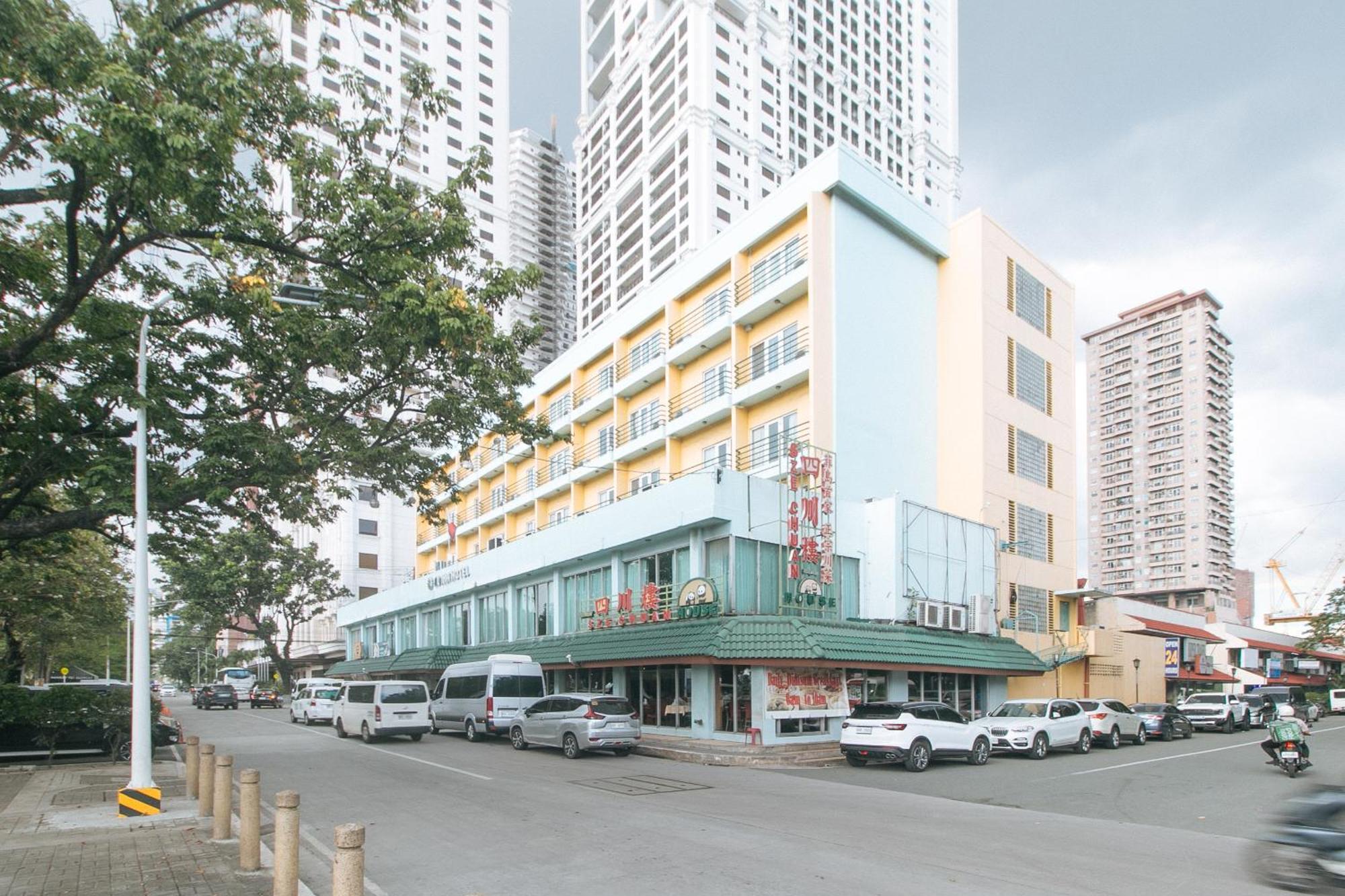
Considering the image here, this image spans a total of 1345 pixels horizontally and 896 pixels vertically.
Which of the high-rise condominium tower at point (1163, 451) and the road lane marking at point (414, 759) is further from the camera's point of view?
the high-rise condominium tower at point (1163, 451)

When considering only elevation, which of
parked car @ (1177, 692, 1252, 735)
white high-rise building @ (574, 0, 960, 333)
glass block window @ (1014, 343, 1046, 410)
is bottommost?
parked car @ (1177, 692, 1252, 735)

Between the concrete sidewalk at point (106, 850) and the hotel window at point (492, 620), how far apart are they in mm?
24371

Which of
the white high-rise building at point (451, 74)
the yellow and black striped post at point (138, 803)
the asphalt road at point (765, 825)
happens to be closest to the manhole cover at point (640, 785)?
the asphalt road at point (765, 825)

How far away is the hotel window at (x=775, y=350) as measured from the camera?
2917 centimetres

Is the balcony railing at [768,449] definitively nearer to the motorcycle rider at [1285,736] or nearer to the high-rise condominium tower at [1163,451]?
the motorcycle rider at [1285,736]

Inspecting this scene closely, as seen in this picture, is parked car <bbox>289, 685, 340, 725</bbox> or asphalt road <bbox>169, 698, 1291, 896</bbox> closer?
asphalt road <bbox>169, 698, 1291, 896</bbox>

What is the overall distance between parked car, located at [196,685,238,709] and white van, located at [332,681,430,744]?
1234 inches

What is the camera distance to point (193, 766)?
43.9 feet

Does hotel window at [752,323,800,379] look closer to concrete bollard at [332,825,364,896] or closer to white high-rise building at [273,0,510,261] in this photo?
concrete bollard at [332,825,364,896]

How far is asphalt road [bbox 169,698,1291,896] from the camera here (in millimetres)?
8805

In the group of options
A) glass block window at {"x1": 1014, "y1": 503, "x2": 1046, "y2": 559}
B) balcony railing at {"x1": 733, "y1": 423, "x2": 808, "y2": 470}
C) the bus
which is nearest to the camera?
balcony railing at {"x1": 733, "y1": 423, "x2": 808, "y2": 470}

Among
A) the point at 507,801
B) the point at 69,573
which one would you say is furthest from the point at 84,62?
the point at 69,573

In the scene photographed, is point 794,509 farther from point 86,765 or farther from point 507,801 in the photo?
point 86,765

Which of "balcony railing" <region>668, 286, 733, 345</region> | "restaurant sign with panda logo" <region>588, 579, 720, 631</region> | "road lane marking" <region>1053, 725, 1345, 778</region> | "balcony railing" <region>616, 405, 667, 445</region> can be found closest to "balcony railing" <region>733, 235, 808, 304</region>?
"balcony railing" <region>668, 286, 733, 345</region>
